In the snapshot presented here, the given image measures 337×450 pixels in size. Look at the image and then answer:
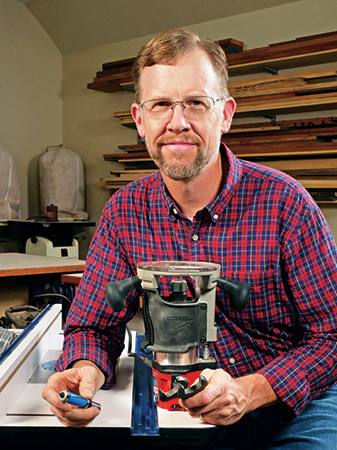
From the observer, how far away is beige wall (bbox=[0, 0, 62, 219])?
6.22 meters

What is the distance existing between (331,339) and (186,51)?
0.89 meters

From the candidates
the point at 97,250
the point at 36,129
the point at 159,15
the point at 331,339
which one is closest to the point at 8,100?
the point at 36,129

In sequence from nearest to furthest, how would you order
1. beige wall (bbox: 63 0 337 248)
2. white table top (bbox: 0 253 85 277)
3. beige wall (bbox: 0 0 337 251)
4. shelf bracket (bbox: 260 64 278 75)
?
white table top (bbox: 0 253 85 277) → shelf bracket (bbox: 260 64 278 75) → beige wall (bbox: 63 0 337 248) → beige wall (bbox: 0 0 337 251)

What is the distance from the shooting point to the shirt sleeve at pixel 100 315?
134cm

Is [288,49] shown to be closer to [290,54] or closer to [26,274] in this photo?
[290,54]

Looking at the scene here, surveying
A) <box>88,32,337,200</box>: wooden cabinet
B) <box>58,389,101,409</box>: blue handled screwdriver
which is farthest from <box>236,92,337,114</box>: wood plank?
<box>58,389,101,409</box>: blue handled screwdriver

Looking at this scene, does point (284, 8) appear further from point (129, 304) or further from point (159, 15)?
point (129, 304)

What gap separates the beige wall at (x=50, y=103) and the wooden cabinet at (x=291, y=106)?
1689 mm

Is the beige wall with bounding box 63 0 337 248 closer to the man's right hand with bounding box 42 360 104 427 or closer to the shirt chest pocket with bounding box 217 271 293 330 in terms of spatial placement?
the shirt chest pocket with bounding box 217 271 293 330

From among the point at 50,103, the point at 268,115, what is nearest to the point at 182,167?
the point at 268,115

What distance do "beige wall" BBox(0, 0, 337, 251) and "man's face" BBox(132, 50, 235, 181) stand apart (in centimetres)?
465

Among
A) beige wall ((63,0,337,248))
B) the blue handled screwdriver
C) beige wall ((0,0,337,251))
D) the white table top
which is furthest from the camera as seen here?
beige wall ((0,0,337,251))

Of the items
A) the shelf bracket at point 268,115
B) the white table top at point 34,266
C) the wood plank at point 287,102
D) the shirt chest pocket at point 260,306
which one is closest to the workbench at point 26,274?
the white table top at point 34,266

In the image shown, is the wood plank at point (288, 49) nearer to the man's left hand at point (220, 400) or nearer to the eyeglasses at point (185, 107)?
the eyeglasses at point (185, 107)
